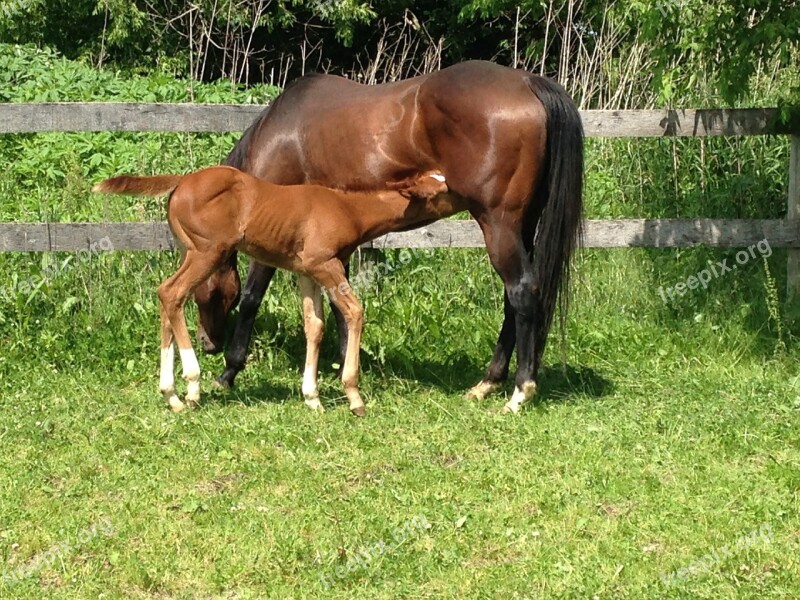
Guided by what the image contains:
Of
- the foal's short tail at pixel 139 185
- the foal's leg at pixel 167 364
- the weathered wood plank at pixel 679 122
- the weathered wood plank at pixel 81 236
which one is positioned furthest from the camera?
the weathered wood plank at pixel 679 122

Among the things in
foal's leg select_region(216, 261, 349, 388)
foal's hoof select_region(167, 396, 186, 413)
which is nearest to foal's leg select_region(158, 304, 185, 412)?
foal's hoof select_region(167, 396, 186, 413)

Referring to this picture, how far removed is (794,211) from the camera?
7.89m

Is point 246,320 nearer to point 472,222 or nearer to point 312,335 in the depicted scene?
point 312,335

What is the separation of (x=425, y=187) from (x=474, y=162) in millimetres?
357

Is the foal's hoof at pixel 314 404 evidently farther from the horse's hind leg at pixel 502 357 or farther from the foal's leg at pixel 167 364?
the horse's hind leg at pixel 502 357

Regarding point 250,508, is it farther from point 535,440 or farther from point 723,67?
point 723,67

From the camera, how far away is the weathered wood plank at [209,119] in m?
7.19

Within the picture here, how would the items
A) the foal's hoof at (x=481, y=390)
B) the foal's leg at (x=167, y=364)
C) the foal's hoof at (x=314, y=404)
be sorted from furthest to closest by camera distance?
the foal's hoof at (x=481, y=390), the foal's hoof at (x=314, y=404), the foal's leg at (x=167, y=364)

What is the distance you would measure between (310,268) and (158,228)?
5.59ft

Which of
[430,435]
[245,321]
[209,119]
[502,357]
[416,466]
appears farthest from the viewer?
[209,119]

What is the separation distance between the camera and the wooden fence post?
7.88m

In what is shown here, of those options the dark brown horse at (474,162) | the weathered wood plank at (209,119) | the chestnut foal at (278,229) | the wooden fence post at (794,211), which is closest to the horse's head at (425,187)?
the chestnut foal at (278,229)

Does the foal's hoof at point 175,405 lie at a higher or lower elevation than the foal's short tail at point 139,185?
lower

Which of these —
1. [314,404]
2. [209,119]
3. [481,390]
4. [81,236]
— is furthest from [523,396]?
[81,236]
